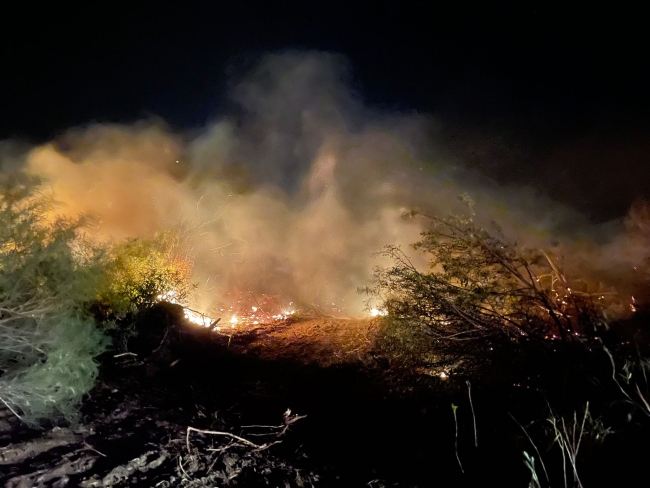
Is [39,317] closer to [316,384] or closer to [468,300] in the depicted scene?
[316,384]

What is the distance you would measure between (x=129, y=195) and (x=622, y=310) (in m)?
22.8

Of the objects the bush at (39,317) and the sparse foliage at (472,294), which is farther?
the sparse foliage at (472,294)

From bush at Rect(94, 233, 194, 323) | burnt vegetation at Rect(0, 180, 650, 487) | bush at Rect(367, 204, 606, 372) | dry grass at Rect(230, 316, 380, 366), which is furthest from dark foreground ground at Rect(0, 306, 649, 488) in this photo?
bush at Rect(94, 233, 194, 323)

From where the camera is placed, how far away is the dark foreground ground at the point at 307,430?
20.1ft

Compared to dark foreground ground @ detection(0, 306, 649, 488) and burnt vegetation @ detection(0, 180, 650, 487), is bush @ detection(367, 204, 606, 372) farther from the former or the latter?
dark foreground ground @ detection(0, 306, 649, 488)

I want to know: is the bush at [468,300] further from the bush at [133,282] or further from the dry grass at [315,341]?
the bush at [133,282]

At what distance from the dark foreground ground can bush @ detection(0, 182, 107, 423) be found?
49cm

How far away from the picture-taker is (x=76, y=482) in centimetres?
562

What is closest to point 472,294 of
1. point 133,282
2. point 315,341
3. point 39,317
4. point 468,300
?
point 468,300

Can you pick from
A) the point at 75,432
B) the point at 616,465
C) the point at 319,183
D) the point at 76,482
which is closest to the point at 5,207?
the point at 75,432

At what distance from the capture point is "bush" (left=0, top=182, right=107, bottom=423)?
20.7 feet

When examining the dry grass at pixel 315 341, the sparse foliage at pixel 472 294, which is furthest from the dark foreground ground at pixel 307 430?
the sparse foliage at pixel 472 294

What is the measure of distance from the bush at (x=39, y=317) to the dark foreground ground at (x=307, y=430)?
1.60ft

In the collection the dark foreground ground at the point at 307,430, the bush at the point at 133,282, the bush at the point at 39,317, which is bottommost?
the dark foreground ground at the point at 307,430
